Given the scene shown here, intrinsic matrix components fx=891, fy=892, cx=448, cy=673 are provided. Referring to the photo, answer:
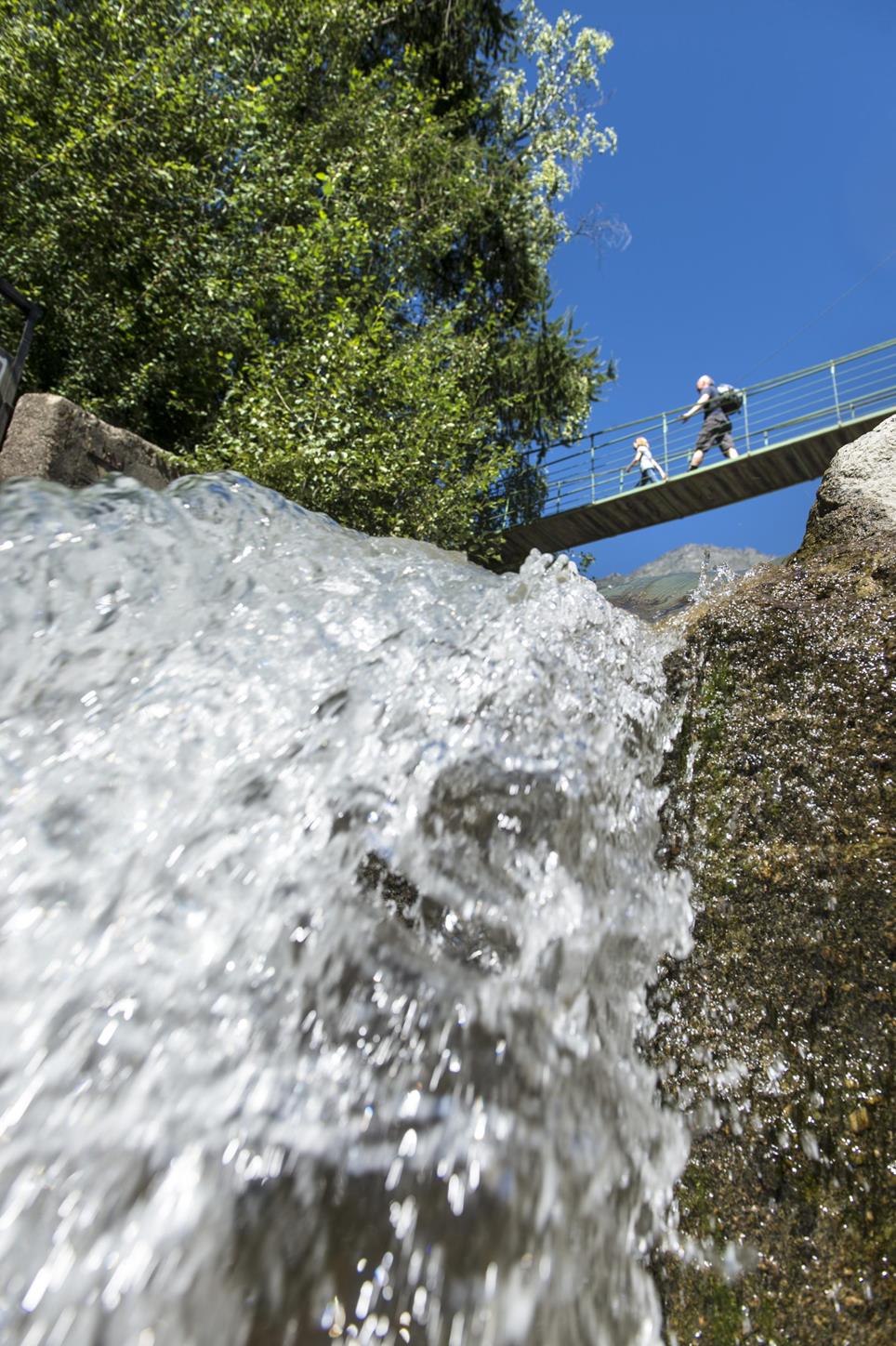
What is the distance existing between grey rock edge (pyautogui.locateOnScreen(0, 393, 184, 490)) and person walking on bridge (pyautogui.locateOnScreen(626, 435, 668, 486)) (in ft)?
29.6

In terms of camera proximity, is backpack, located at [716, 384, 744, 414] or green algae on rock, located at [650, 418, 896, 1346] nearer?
green algae on rock, located at [650, 418, 896, 1346]

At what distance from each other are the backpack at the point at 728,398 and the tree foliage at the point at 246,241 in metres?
2.98

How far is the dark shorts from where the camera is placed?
40.4ft

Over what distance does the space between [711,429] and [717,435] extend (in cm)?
12

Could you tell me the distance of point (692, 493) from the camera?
504 inches

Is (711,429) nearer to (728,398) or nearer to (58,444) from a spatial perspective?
(728,398)

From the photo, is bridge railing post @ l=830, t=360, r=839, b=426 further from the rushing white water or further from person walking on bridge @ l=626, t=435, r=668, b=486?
the rushing white water

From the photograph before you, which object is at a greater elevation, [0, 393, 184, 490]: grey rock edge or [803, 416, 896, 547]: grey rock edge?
[803, 416, 896, 547]: grey rock edge

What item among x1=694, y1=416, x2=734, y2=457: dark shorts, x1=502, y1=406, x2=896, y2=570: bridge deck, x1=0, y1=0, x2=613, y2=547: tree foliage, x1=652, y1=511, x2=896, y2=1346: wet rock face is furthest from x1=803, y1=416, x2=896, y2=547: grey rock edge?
x1=694, y1=416, x2=734, y2=457: dark shorts

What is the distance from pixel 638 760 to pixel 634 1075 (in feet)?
2.85

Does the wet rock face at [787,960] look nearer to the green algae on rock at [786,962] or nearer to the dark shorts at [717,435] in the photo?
the green algae on rock at [786,962]

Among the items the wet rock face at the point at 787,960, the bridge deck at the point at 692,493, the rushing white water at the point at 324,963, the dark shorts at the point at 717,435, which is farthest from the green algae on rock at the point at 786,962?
the dark shorts at the point at 717,435

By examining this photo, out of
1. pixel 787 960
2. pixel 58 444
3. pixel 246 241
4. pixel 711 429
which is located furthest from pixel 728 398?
pixel 787 960

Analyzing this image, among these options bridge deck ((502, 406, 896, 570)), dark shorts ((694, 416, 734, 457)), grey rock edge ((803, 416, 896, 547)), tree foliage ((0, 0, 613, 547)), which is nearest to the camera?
grey rock edge ((803, 416, 896, 547))
